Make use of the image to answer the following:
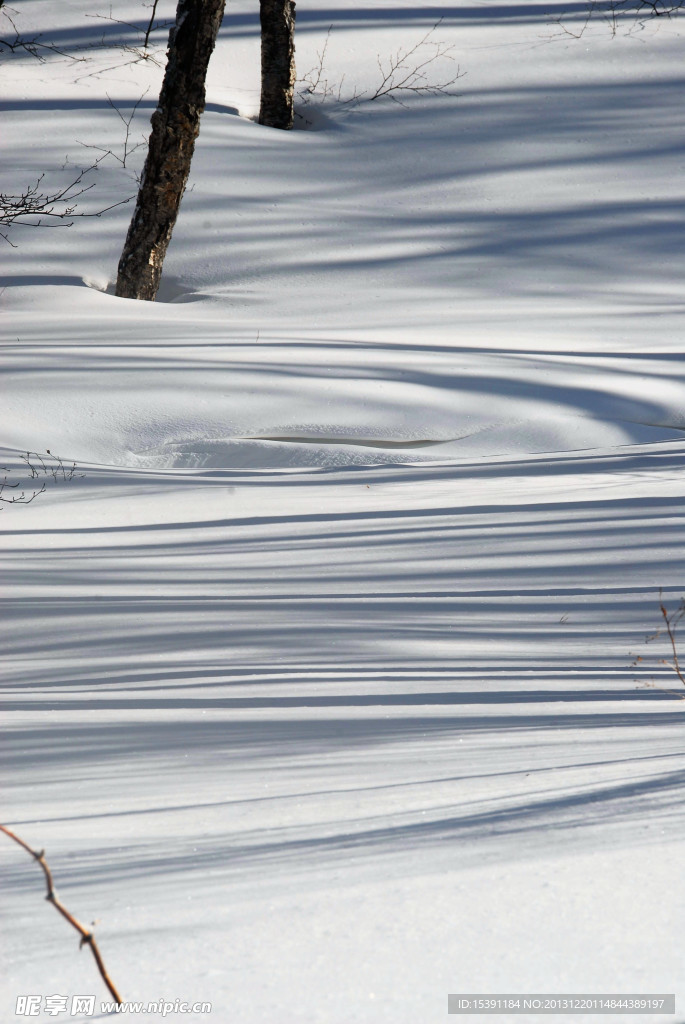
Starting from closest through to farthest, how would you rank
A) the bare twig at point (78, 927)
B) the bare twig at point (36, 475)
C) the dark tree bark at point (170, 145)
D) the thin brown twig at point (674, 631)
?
1. the bare twig at point (78, 927)
2. the thin brown twig at point (674, 631)
3. the bare twig at point (36, 475)
4. the dark tree bark at point (170, 145)

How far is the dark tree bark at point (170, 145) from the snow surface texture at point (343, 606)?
449 mm

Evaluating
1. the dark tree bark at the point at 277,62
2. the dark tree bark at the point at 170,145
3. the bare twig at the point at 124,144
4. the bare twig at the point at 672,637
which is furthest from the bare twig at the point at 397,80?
the bare twig at the point at 672,637

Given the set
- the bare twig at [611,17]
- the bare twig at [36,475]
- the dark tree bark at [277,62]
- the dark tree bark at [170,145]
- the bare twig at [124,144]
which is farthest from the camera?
the bare twig at [611,17]

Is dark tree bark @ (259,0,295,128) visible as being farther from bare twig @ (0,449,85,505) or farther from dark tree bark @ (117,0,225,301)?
bare twig @ (0,449,85,505)

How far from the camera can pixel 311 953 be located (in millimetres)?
1457

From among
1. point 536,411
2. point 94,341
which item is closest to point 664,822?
point 536,411

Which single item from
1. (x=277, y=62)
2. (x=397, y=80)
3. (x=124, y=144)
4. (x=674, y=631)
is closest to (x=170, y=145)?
(x=124, y=144)

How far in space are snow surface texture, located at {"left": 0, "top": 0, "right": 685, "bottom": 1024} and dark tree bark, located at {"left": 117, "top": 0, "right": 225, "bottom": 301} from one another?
45cm

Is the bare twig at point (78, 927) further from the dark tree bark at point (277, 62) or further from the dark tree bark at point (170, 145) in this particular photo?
the dark tree bark at point (277, 62)

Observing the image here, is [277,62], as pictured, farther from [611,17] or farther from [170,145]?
[611,17]

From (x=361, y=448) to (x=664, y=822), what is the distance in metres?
3.83

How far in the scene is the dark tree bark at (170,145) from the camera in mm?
8531

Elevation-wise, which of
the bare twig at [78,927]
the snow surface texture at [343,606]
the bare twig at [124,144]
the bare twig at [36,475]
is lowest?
the bare twig at [36,475]

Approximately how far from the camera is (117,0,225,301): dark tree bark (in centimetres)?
853
